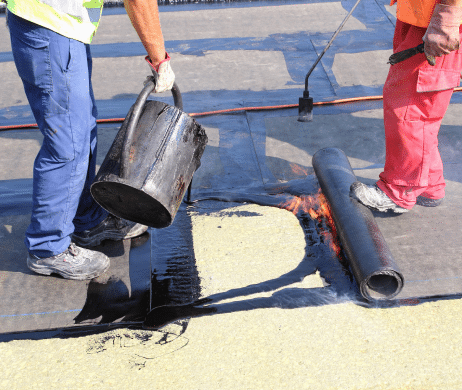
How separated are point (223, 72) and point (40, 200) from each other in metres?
2.63

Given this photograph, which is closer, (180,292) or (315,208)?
(180,292)

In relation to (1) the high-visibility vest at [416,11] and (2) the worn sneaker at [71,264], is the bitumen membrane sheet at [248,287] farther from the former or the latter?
(1) the high-visibility vest at [416,11]

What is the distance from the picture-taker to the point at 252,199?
2.79m

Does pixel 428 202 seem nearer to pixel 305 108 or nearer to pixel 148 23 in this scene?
pixel 305 108

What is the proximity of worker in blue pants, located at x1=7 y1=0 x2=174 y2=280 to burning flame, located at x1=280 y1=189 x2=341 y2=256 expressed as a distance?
41.0 inches

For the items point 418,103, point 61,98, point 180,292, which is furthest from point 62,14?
point 418,103

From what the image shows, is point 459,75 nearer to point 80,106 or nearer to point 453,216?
point 453,216

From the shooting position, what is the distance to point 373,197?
8.12 feet

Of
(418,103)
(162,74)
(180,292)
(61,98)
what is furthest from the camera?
(418,103)

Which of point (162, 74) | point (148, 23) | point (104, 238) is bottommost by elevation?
point (104, 238)

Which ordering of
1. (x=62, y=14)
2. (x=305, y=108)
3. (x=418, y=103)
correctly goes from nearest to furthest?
(x=62, y=14)
(x=418, y=103)
(x=305, y=108)

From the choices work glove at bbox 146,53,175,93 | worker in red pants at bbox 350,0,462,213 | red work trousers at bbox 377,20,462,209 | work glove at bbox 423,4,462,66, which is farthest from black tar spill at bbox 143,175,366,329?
work glove at bbox 423,4,462,66

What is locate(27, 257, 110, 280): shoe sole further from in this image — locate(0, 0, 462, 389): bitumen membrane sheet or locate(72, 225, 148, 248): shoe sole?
locate(72, 225, 148, 248): shoe sole

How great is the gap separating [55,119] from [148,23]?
571mm
